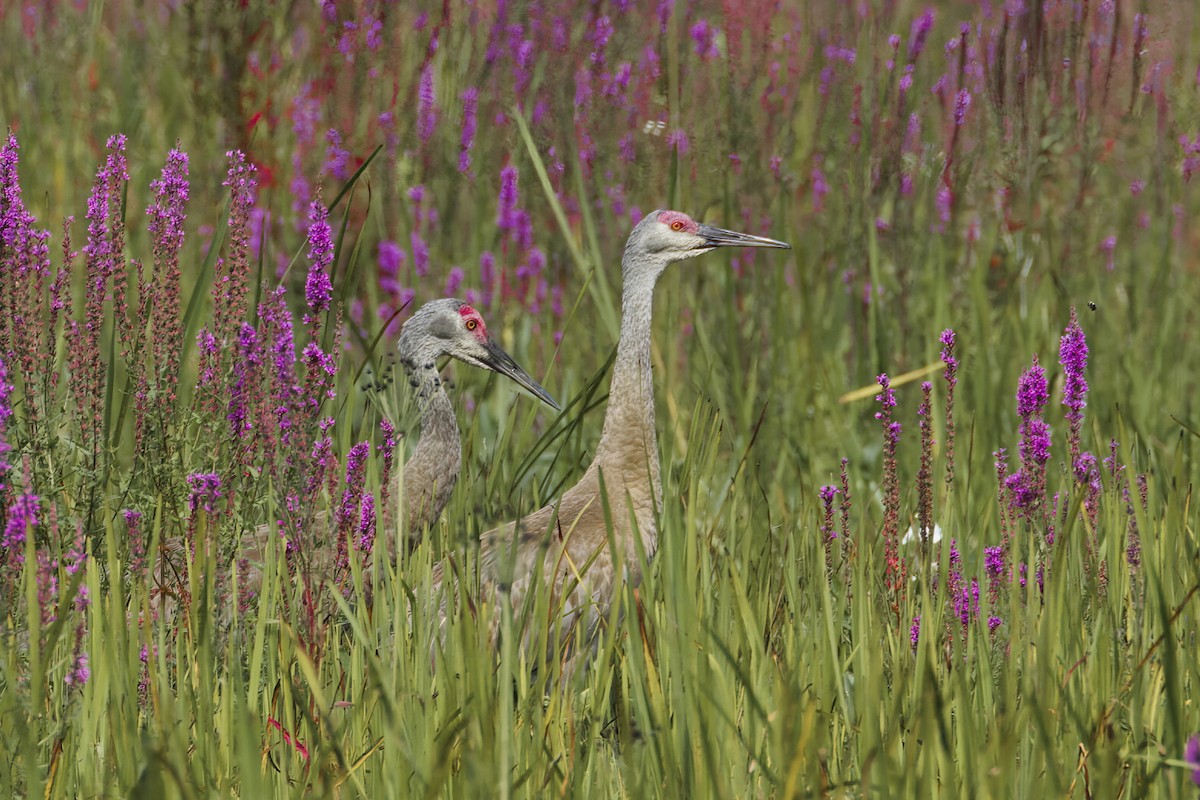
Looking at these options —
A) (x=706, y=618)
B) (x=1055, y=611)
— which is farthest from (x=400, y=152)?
(x=1055, y=611)

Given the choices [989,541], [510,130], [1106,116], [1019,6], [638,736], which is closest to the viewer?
[638,736]

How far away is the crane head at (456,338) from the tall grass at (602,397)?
0.58 feet

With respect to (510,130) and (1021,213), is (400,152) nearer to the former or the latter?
(510,130)

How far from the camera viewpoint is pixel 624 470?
443 centimetres

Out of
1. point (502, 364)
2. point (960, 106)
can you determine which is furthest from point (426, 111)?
point (960, 106)

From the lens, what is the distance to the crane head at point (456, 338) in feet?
16.1

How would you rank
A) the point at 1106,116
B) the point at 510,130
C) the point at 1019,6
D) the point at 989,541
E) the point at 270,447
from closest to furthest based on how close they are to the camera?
the point at 270,447 < the point at 989,541 < the point at 1019,6 < the point at 1106,116 < the point at 510,130

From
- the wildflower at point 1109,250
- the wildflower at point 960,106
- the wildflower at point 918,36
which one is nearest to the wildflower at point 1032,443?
the wildflower at point 960,106

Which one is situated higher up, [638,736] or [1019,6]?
[1019,6]

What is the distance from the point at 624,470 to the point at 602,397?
33 cm

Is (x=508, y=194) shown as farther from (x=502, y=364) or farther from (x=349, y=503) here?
(x=349, y=503)

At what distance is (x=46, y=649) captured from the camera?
2.18 m

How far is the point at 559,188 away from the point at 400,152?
66 cm

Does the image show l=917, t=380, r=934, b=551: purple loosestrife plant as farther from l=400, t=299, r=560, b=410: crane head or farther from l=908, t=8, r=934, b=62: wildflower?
l=908, t=8, r=934, b=62: wildflower
